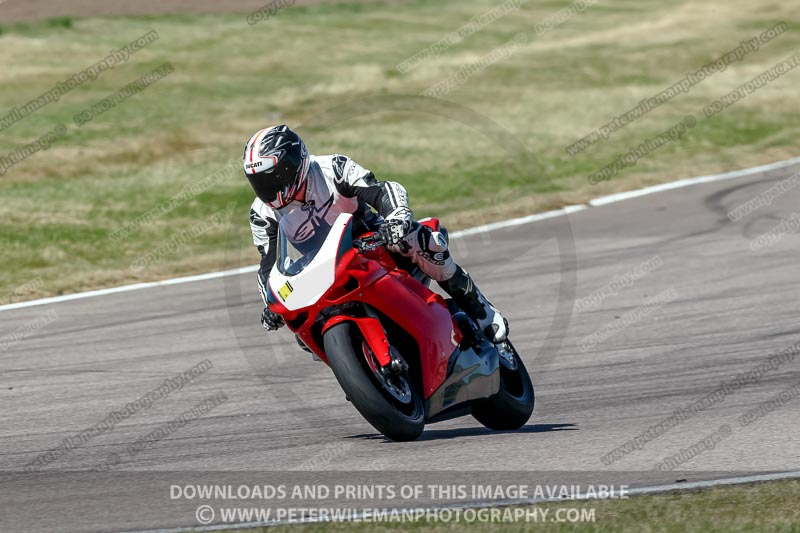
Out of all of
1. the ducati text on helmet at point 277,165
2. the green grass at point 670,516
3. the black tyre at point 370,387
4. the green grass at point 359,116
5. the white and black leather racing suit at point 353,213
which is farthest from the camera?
the green grass at point 359,116

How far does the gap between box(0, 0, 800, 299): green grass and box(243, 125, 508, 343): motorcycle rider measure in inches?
222

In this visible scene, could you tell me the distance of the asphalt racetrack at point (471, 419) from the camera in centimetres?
655

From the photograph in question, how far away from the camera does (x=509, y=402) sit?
7598 mm

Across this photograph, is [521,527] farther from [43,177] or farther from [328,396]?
[43,177]

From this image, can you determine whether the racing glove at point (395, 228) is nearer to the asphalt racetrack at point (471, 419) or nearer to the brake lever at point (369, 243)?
the brake lever at point (369, 243)

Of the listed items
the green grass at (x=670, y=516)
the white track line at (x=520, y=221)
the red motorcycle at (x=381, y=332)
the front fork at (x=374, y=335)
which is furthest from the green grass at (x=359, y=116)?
the green grass at (x=670, y=516)

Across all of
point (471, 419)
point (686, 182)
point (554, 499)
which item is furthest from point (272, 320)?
point (686, 182)

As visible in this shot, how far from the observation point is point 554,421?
778cm

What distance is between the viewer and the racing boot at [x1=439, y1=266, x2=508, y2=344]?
7.60 metres

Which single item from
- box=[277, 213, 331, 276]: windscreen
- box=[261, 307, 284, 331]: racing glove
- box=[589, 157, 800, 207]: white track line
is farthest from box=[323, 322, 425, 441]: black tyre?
box=[589, 157, 800, 207]: white track line

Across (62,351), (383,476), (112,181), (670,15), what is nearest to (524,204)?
(112,181)

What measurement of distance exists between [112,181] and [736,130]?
35.8 ft

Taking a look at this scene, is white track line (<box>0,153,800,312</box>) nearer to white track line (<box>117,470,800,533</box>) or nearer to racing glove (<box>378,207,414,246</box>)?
racing glove (<box>378,207,414,246</box>)

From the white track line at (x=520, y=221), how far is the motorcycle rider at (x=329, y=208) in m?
7.16
